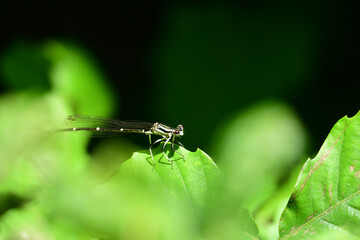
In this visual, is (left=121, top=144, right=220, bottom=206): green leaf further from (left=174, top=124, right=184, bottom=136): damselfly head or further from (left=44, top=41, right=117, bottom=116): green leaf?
(left=44, top=41, right=117, bottom=116): green leaf

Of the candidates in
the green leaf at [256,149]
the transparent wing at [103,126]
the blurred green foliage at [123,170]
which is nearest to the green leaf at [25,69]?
the blurred green foliage at [123,170]

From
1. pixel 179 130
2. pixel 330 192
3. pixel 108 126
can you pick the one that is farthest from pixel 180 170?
pixel 108 126

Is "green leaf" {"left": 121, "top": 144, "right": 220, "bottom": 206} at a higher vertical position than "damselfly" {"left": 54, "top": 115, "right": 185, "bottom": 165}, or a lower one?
lower

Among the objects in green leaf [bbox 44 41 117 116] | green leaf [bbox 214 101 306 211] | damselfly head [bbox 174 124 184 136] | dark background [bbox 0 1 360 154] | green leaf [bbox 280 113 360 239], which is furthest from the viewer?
green leaf [bbox 44 41 117 116]

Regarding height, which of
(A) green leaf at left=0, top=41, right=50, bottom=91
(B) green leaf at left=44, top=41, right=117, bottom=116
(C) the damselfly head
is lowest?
(C) the damselfly head

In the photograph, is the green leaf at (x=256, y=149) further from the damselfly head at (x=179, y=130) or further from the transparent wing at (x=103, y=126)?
the transparent wing at (x=103, y=126)

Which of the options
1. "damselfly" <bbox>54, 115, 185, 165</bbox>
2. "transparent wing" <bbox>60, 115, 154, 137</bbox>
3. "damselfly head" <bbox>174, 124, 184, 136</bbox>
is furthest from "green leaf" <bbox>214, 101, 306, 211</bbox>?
"transparent wing" <bbox>60, 115, 154, 137</bbox>

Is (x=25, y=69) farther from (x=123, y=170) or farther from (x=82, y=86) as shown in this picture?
(x=123, y=170)
